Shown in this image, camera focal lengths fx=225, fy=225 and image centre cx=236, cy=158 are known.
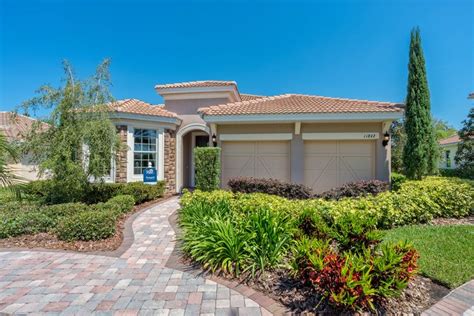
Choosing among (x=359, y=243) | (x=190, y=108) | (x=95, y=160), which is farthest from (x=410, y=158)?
(x=95, y=160)

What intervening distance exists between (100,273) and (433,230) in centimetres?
770

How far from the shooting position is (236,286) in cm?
369

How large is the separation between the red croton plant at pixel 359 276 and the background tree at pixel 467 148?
1660cm

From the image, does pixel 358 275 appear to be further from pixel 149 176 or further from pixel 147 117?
pixel 147 117

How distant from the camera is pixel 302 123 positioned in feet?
33.2

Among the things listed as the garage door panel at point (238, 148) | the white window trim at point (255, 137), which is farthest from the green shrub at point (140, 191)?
the white window trim at point (255, 137)

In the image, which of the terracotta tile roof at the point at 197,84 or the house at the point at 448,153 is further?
the house at the point at 448,153

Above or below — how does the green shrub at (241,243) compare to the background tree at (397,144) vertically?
below

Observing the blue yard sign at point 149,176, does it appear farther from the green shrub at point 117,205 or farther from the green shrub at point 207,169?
the green shrub at point 207,169

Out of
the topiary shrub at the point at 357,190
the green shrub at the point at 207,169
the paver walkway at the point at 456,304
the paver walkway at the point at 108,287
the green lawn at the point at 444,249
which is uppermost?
the green shrub at the point at 207,169

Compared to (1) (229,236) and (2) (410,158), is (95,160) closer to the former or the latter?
(1) (229,236)

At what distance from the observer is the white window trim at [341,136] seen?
31.9 ft

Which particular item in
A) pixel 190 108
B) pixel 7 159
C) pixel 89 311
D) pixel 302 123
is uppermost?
pixel 190 108

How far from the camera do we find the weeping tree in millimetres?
7648
